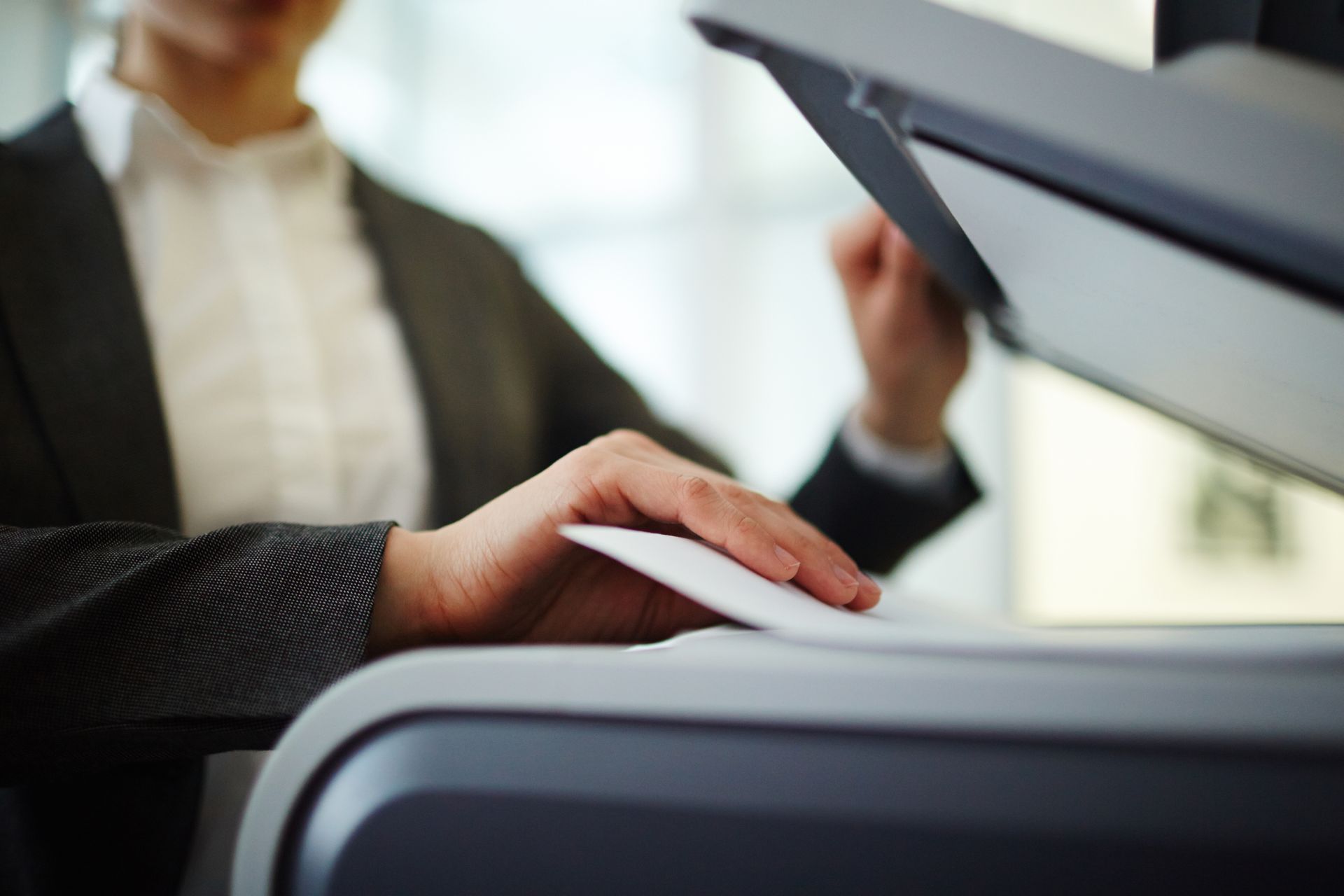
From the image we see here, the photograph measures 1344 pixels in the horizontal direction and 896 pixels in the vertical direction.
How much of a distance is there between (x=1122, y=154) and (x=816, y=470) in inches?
20.6

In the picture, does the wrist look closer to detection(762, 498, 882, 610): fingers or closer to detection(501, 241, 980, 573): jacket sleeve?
detection(762, 498, 882, 610): fingers

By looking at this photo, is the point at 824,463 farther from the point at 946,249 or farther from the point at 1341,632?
the point at 1341,632

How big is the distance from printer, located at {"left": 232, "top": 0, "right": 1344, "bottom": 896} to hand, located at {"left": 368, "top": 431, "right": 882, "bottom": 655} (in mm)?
63

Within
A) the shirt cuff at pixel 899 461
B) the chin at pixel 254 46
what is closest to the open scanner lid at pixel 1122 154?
the shirt cuff at pixel 899 461

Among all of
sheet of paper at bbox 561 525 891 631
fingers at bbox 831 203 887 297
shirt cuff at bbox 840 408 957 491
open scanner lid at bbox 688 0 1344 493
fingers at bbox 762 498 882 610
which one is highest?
open scanner lid at bbox 688 0 1344 493

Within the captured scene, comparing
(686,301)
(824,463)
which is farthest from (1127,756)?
(686,301)

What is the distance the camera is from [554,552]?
310mm

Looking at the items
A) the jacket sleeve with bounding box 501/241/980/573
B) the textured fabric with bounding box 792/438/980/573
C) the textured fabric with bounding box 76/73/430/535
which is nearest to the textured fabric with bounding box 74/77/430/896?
the textured fabric with bounding box 76/73/430/535

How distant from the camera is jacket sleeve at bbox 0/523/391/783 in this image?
29cm

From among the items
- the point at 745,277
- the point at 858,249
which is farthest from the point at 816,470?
the point at 745,277

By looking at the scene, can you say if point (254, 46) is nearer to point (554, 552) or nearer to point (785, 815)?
point (554, 552)

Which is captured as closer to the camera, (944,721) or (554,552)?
(944,721)

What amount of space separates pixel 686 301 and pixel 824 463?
5.47ft

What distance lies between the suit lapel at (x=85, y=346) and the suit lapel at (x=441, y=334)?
199 mm
